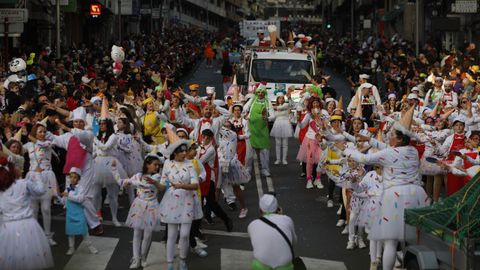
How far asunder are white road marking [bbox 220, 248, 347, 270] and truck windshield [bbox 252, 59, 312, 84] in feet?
50.9

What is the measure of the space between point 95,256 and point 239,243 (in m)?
2.09

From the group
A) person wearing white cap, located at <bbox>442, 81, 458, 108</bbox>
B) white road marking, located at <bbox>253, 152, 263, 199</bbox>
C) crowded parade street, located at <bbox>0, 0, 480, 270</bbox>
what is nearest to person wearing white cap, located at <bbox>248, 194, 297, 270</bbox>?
crowded parade street, located at <bbox>0, 0, 480, 270</bbox>

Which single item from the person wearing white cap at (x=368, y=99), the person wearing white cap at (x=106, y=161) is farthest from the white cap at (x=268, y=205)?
the person wearing white cap at (x=368, y=99)

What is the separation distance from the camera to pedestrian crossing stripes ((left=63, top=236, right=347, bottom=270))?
13328mm

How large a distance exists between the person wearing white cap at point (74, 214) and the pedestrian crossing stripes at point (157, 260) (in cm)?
21

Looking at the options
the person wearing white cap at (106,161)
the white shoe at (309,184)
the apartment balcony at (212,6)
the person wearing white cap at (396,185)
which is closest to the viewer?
the person wearing white cap at (396,185)

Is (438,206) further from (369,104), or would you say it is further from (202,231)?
(369,104)

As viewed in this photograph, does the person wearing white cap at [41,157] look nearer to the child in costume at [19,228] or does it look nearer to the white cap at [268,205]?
the child in costume at [19,228]

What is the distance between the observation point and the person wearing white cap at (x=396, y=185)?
1162 centimetres

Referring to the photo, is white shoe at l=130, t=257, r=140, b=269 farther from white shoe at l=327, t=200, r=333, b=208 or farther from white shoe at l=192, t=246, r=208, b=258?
white shoe at l=327, t=200, r=333, b=208

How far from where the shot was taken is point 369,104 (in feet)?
75.4

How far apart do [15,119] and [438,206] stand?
29.8 feet

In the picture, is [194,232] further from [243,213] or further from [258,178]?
[258,178]

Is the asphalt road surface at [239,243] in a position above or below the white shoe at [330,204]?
below
